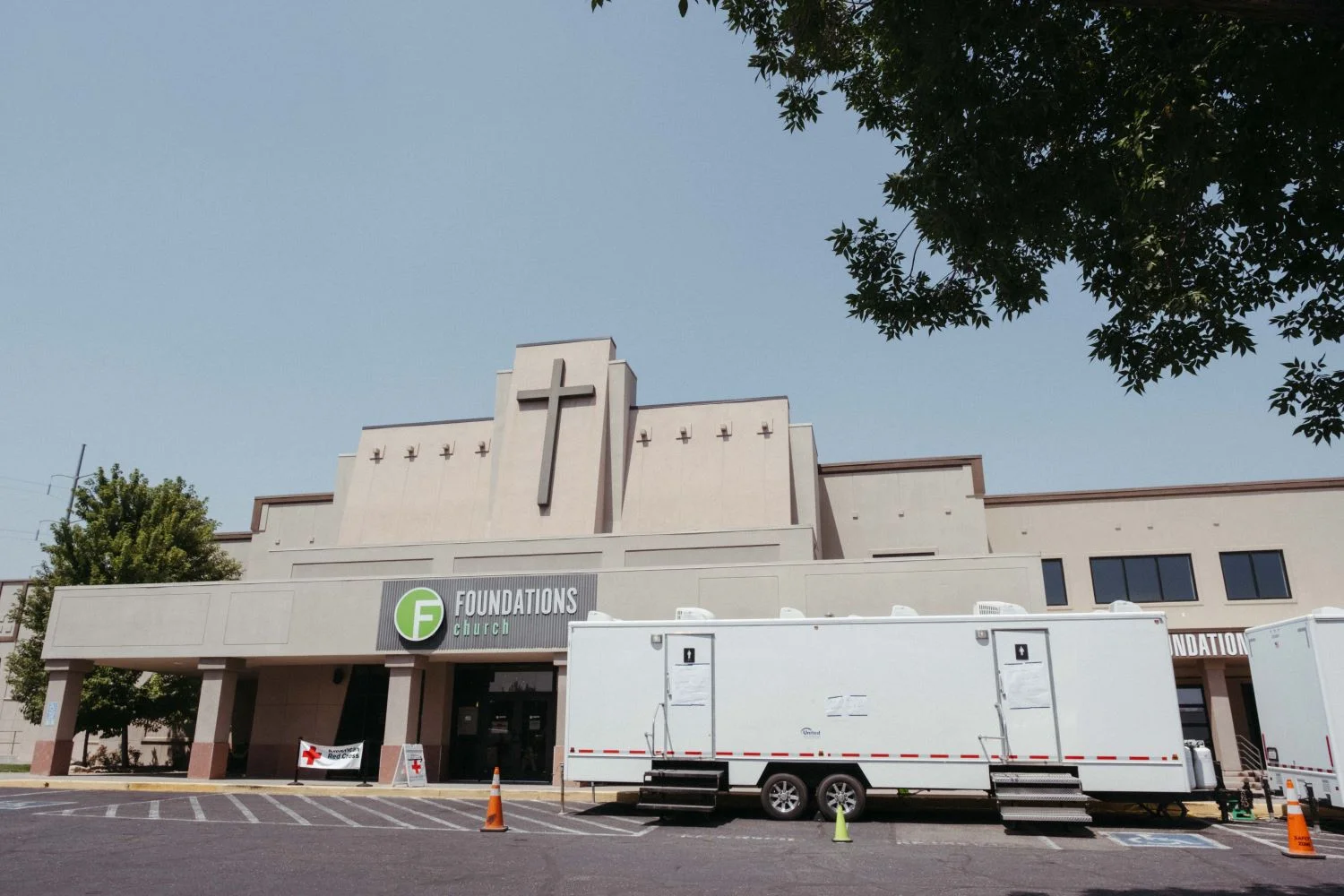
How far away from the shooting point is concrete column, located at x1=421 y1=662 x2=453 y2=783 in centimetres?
2572

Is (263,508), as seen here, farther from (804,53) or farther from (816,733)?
(804,53)

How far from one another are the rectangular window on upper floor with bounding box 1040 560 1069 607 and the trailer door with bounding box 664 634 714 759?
16027 mm

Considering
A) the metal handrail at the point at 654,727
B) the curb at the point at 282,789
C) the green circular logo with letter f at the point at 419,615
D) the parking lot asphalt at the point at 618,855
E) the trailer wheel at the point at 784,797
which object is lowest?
the parking lot asphalt at the point at 618,855

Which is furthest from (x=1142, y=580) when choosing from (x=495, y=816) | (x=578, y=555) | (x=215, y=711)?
(x=215, y=711)

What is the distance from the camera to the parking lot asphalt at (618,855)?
32.2ft

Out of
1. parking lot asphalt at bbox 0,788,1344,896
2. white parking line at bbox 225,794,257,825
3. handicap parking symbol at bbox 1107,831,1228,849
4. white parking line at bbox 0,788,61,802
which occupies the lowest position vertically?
parking lot asphalt at bbox 0,788,1344,896

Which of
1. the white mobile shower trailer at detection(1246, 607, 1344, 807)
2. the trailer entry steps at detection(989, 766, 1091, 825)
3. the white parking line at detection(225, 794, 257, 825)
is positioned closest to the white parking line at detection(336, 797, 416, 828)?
the white parking line at detection(225, 794, 257, 825)

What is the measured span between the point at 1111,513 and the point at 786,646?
17222mm

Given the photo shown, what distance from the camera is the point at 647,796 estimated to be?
1612 cm

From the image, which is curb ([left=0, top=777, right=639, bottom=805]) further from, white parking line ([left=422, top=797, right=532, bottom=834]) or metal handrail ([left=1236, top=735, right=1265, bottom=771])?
metal handrail ([left=1236, top=735, right=1265, bottom=771])

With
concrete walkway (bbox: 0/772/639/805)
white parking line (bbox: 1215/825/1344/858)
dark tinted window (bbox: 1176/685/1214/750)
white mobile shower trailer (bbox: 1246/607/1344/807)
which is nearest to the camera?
white parking line (bbox: 1215/825/1344/858)

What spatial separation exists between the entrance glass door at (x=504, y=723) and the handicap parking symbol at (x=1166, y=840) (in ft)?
52.2

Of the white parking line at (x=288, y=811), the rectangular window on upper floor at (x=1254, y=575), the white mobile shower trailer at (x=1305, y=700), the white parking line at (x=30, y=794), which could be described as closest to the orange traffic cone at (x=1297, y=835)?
the white mobile shower trailer at (x=1305, y=700)

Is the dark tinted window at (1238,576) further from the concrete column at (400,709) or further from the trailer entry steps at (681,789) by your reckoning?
the concrete column at (400,709)
